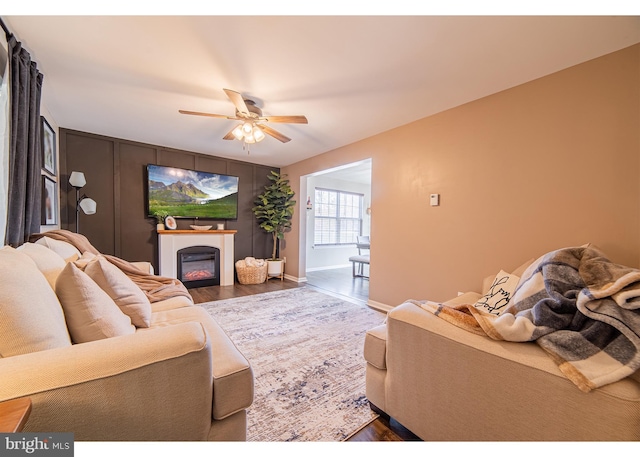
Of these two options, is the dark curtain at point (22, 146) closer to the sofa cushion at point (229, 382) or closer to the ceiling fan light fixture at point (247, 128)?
the ceiling fan light fixture at point (247, 128)

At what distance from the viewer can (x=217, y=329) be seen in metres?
1.42

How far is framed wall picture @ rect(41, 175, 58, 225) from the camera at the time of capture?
2.45 meters

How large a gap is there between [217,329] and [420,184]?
2.45 metres

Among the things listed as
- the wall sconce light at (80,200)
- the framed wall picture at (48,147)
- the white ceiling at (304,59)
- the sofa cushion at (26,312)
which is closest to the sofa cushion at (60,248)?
the sofa cushion at (26,312)

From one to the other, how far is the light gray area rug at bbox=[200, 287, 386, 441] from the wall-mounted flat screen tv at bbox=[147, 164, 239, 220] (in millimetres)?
1792

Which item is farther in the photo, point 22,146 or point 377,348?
point 22,146

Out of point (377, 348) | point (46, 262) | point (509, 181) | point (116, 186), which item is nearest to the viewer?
point (46, 262)

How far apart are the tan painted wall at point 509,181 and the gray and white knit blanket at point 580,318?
86 centimetres

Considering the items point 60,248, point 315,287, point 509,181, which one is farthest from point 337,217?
point 60,248

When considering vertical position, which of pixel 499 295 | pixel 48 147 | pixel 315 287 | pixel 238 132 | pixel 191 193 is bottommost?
pixel 315 287

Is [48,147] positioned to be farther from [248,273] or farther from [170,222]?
[248,273]

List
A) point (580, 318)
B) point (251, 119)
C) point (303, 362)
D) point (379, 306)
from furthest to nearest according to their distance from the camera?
point (379, 306)
point (251, 119)
point (303, 362)
point (580, 318)

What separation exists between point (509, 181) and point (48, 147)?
15.3 ft

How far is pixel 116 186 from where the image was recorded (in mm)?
3602
